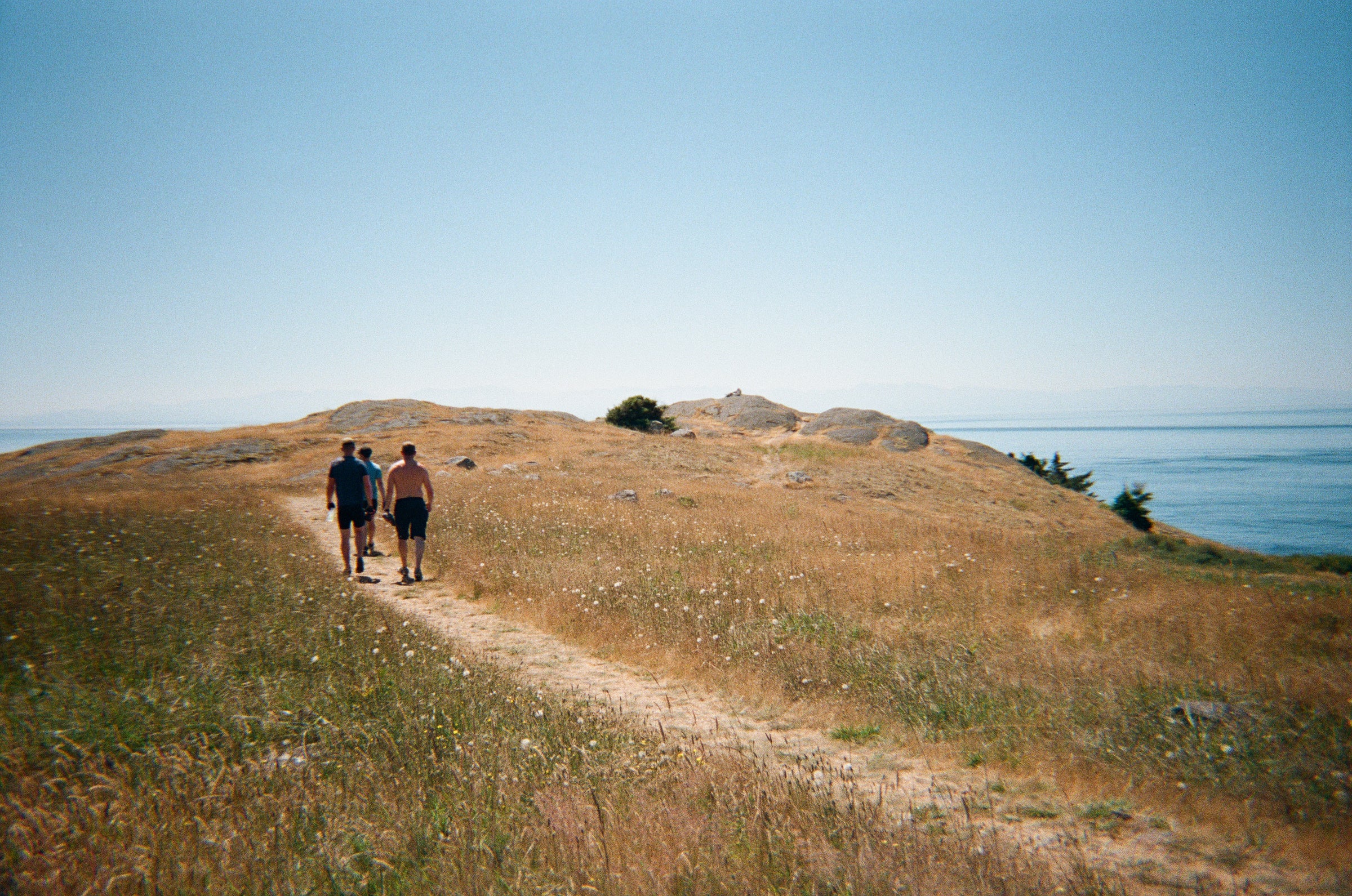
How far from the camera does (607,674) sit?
23.6ft

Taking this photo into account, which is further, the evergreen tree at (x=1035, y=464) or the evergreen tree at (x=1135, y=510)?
the evergreen tree at (x=1035, y=464)

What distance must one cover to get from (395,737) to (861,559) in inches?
365

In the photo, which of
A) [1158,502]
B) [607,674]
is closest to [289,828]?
[607,674]

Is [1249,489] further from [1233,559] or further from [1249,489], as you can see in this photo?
[1233,559]

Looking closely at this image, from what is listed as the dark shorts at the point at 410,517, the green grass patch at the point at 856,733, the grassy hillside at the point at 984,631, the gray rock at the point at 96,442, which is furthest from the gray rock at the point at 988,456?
the gray rock at the point at 96,442

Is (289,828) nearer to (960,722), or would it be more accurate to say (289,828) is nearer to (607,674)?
(607,674)

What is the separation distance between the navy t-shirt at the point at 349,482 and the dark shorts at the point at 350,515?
0.15 ft

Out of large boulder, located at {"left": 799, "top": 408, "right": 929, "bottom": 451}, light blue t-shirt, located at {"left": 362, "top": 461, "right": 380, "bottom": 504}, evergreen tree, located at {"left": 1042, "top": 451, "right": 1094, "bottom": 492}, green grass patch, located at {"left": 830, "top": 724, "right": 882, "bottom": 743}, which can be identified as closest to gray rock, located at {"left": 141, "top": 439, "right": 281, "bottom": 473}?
light blue t-shirt, located at {"left": 362, "top": 461, "right": 380, "bottom": 504}

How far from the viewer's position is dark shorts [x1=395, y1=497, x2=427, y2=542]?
11.7 m

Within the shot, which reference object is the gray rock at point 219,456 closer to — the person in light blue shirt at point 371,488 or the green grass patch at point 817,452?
the person in light blue shirt at point 371,488

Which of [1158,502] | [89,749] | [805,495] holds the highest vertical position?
[89,749]

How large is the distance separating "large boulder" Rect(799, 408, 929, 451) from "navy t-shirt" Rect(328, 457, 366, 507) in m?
42.6

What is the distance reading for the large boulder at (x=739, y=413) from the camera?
58.9 meters

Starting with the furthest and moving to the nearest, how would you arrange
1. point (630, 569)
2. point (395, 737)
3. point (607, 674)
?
point (630, 569) < point (607, 674) < point (395, 737)
